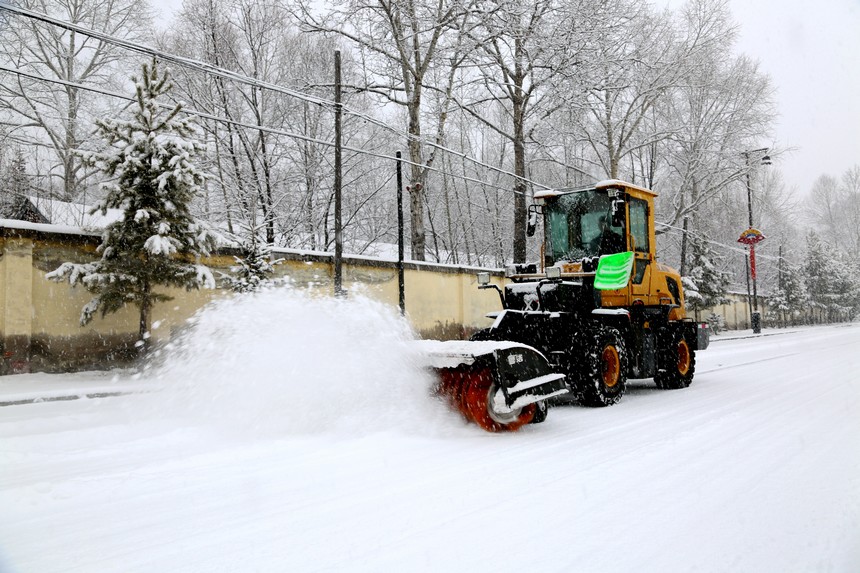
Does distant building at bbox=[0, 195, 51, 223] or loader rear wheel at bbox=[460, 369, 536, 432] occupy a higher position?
distant building at bbox=[0, 195, 51, 223]

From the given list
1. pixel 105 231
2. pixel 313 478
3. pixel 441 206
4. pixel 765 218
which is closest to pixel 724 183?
pixel 441 206

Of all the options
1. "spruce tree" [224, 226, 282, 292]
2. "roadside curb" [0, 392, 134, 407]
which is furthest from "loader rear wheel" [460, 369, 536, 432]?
"spruce tree" [224, 226, 282, 292]

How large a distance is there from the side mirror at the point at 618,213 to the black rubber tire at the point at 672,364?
7.93 ft

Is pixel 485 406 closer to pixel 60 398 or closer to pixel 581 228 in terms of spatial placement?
pixel 581 228

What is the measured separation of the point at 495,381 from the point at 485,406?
0.33 meters

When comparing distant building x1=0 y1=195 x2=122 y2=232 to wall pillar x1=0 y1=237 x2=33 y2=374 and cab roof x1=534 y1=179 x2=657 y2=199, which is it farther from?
cab roof x1=534 y1=179 x2=657 y2=199

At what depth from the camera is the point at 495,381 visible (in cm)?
643

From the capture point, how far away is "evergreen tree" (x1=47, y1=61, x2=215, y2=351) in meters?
11.2

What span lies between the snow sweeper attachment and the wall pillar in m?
8.06

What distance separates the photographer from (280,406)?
6.70 m

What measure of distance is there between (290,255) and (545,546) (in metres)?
12.9

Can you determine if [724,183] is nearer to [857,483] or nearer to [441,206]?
[441,206]

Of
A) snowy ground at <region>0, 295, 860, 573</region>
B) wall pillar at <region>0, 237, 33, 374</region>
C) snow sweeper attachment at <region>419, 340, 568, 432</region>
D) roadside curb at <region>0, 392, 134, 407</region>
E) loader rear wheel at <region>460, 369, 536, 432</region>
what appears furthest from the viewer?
wall pillar at <region>0, 237, 33, 374</region>

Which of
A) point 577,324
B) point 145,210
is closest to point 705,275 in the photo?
point 577,324
